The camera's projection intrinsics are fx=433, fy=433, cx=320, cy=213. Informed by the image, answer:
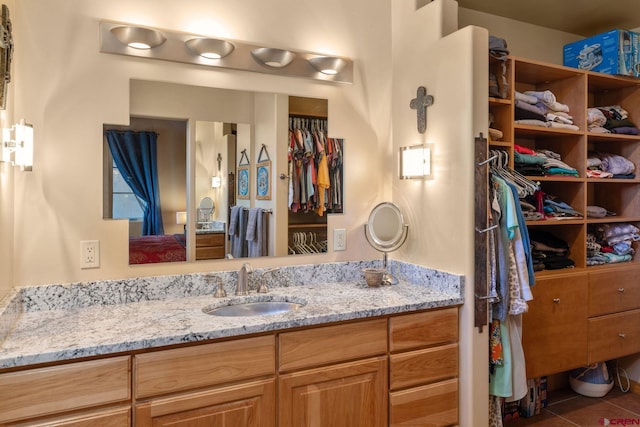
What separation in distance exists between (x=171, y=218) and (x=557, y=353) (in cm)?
237

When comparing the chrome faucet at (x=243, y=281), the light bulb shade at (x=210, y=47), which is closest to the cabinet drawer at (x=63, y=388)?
the chrome faucet at (x=243, y=281)

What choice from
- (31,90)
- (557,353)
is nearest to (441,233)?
(557,353)

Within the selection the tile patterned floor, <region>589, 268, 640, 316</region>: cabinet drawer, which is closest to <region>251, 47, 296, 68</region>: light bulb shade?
<region>589, 268, 640, 316</region>: cabinet drawer

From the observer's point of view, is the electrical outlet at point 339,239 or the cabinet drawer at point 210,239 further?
the electrical outlet at point 339,239

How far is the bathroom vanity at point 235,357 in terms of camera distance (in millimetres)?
1392

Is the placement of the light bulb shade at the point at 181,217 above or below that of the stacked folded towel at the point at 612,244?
above

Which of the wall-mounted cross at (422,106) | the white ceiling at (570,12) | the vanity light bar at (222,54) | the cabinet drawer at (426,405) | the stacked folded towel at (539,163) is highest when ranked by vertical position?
the white ceiling at (570,12)

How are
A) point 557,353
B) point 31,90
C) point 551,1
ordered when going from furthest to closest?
point 551,1 → point 557,353 → point 31,90

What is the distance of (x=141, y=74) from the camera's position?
6.58 ft

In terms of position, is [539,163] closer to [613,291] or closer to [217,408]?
[613,291]

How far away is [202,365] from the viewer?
5.13ft

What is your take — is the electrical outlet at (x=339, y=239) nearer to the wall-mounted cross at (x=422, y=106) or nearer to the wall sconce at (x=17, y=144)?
the wall-mounted cross at (x=422, y=106)

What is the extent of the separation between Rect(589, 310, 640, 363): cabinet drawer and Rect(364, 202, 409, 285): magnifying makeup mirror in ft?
4.72

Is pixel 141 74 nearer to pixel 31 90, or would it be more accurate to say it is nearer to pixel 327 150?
pixel 31 90
